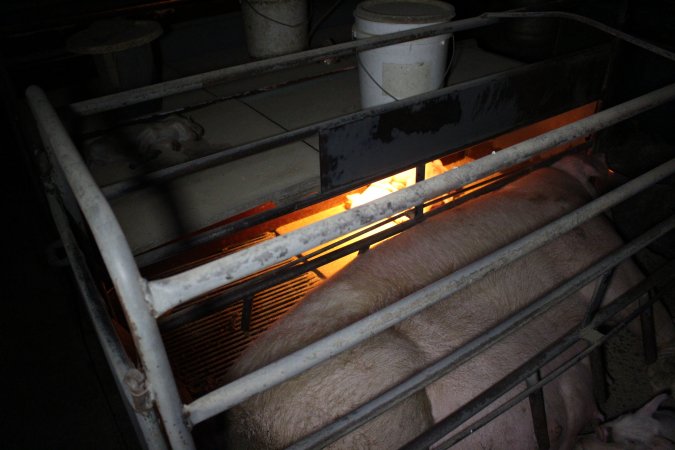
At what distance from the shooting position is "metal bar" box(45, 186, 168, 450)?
2.99 ft

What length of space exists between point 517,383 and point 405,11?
6.20 feet

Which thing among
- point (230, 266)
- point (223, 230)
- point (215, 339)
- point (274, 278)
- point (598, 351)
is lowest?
point (215, 339)

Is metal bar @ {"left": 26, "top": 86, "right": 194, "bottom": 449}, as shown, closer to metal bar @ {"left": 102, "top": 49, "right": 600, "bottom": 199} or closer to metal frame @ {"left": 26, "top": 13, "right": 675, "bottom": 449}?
metal frame @ {"left": 26, "top": 13, "right": 675, "bottom": 449}

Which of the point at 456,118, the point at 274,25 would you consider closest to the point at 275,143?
the point at 456,118

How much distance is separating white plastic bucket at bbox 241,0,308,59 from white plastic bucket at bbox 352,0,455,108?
4.35 feet

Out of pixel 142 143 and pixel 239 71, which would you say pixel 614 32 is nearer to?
pixel 239 71

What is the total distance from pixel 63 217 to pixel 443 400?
1.37 meters

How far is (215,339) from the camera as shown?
9.30 ft

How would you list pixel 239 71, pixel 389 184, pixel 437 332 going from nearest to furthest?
pixel 239 71 → pixel 437 332 → pixel 389 184

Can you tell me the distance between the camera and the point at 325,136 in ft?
6.16

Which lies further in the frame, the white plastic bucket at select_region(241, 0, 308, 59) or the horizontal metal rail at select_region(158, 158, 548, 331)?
the white plastic bucket at select_region(241, 0, 308, 59)

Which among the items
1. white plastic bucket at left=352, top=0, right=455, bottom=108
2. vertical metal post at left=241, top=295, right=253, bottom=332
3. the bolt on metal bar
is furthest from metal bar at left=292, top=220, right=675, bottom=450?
vertical metal post at left=241, top=295, right=253, bottom=332

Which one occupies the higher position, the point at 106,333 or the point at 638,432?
the point at 106,333

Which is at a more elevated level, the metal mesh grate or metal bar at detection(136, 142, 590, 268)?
metal bar at detection(136, 142, 590, 268)
